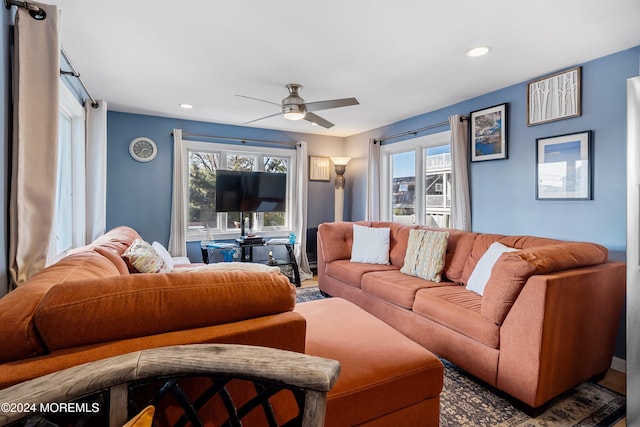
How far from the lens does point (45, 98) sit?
1.48m

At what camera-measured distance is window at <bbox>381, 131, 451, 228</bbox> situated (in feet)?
13.5

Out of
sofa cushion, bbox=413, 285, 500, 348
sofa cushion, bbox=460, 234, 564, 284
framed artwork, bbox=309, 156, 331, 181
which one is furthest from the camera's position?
framed artwork, bbox=309, 156, 331, 181

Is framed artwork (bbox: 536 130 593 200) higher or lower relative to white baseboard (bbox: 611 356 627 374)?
higher

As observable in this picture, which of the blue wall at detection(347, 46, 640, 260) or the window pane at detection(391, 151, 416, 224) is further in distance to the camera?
the window pane at detection(391, 151, 416, 224)

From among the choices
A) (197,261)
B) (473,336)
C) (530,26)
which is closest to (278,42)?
(530,26)

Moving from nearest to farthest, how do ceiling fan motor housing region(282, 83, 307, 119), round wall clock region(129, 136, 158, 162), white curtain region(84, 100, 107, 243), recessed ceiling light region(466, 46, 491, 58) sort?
recessed ceiling light region(466, 46, 491, 58) < ceiling fan motor housing region(282, 83, 307, 119) < white curtain region(84, 100, 107, 243) < round wall clock region(129, 136, 158, 162)

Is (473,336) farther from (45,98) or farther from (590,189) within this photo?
(45,98)

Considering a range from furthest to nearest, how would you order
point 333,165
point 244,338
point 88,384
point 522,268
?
1. point 333,165
2. point 522,268
3. point 244,338
4. point 88,384

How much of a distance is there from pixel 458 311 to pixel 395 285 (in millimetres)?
720

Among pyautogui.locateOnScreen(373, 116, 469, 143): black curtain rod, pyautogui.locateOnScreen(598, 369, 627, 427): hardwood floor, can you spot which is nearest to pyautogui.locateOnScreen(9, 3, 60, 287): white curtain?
pyautogui.locateOnScreen(598, 369, 627, 427): hardwood floor

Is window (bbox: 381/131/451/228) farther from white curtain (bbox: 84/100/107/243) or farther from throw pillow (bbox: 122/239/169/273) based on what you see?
white curtain (bbox: 84/100/107/243)

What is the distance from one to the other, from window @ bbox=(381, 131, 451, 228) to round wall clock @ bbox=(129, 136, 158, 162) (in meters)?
3.26

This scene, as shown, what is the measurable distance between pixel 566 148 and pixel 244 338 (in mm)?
3003

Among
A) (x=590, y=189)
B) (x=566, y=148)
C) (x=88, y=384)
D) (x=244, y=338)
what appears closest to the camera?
(x=88, y=384)
